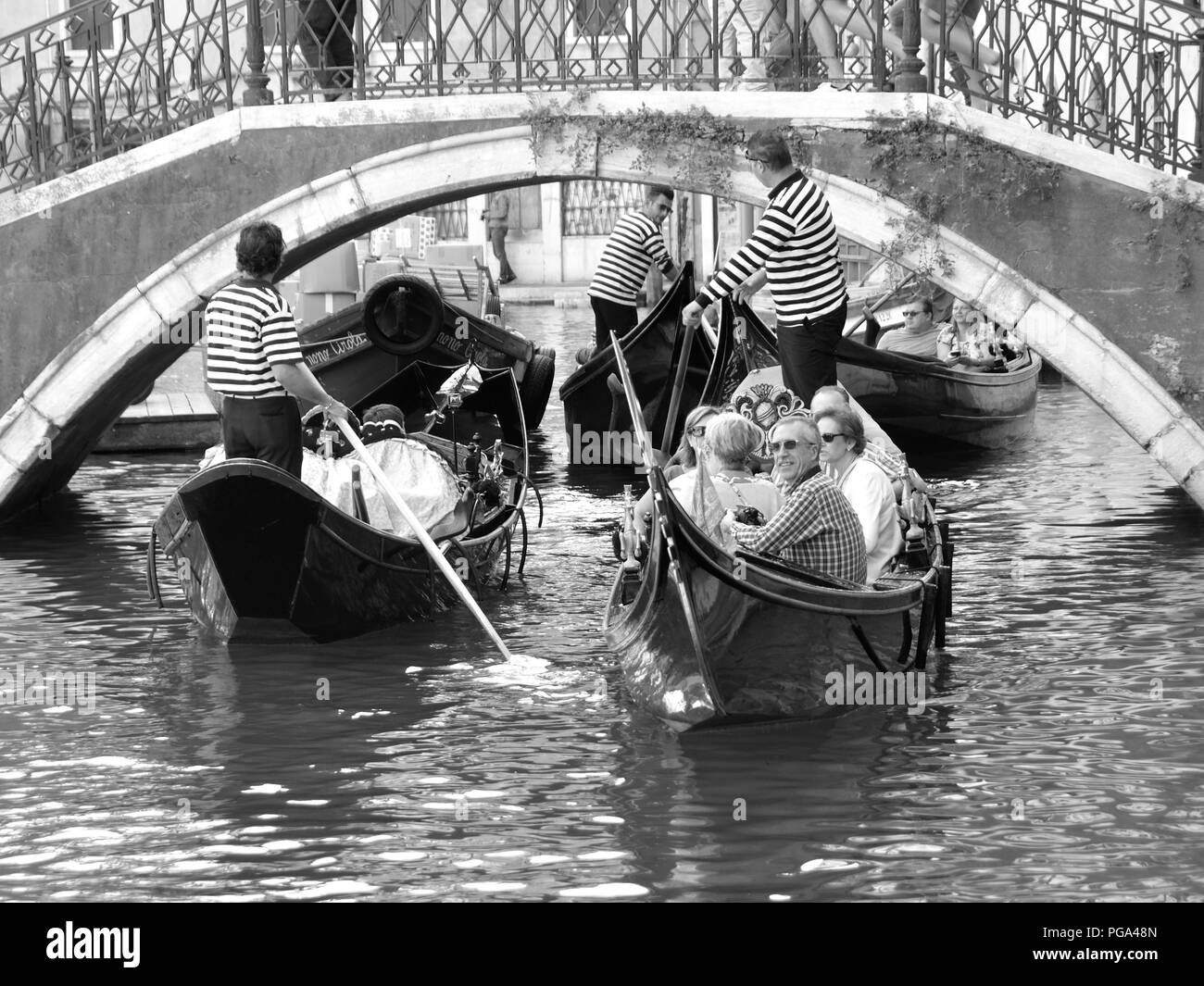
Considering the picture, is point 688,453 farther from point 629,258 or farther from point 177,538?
point 629,258

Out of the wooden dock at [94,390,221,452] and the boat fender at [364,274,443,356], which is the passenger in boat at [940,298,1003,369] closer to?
the boat fender at [364,274,443,356]

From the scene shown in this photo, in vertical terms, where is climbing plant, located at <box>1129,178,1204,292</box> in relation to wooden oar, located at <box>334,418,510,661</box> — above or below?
above

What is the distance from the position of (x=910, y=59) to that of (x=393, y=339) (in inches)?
79.7

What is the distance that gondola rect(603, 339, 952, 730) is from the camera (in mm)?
3527

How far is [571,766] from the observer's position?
11.9ft

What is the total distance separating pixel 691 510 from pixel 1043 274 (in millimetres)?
2220

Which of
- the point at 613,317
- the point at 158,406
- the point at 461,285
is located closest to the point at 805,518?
the point at 613,317

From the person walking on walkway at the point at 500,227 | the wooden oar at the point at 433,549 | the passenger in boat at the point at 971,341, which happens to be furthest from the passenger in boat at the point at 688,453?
the person walking on walkway at the point at 500,227

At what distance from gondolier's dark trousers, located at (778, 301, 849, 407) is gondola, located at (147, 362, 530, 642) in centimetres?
88

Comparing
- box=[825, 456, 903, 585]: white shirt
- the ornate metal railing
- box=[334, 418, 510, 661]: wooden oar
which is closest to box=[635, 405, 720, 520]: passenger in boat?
box=[825, 456, 903, 585]: white shirt

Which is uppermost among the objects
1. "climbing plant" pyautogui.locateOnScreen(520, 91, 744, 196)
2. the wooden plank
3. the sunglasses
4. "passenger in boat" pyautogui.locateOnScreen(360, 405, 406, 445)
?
"climbing plant" pyautogui.locateOnScreen(520, 91, 744, 196)

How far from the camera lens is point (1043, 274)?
18.2ft
